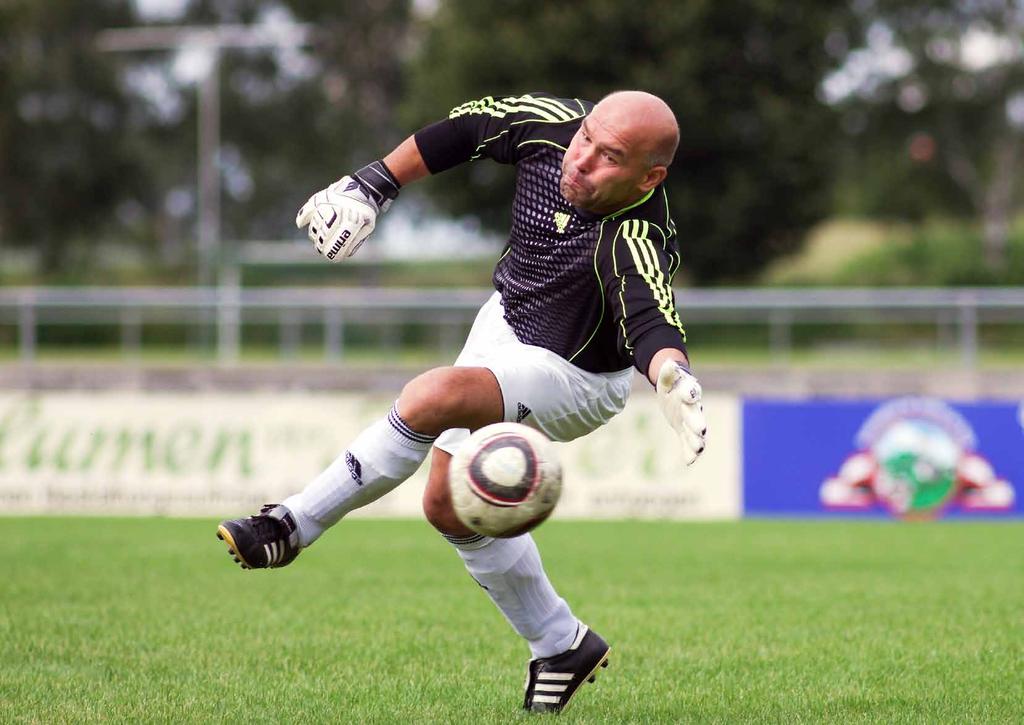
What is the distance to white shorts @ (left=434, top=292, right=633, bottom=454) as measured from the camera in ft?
18.4

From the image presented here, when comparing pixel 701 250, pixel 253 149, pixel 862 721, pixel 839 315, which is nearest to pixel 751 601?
pixel 862 721

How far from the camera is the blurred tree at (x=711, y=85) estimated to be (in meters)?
29.6

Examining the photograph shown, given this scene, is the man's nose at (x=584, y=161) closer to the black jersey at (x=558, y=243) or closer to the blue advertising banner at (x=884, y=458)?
the black jersey at (x=558, y=243)

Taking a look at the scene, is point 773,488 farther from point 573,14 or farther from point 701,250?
point 573,14

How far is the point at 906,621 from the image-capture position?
8586 millimetres

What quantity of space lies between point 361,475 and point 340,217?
0.96m

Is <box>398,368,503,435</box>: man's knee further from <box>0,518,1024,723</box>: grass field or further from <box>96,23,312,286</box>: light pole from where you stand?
<box>96,23,312,286</box>: light pole

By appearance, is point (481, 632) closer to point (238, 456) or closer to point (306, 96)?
point (238, 456)

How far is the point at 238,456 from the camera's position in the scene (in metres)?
16.0

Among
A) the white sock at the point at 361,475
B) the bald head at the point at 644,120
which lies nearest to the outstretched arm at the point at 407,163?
the bald head at the point at 644,120

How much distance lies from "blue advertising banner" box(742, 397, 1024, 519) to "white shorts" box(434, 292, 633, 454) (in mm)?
10020

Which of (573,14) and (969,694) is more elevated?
(573,14)

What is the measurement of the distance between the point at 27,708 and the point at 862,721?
3138mm

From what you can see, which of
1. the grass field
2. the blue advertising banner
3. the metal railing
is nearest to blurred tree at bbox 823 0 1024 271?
the metal railing
